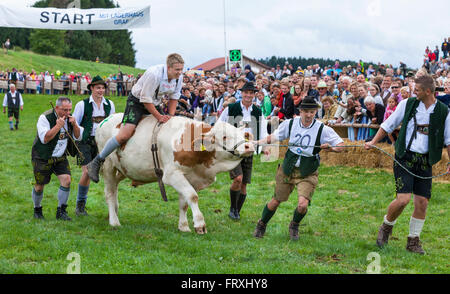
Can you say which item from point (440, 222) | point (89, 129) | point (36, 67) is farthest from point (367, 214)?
point (36, 67)

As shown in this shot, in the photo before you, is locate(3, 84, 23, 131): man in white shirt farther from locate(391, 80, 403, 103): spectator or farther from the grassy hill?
the grassy hill

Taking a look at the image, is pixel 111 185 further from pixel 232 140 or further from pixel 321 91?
pixel 321 91

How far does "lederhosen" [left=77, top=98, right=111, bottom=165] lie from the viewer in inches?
344

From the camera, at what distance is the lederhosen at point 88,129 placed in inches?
344

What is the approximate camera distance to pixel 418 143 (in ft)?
21.1

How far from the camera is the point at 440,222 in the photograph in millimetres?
8344

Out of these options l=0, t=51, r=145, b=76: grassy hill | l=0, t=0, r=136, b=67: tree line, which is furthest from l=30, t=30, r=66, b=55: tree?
l=0, t=51, r=145, b=76: grassy hill

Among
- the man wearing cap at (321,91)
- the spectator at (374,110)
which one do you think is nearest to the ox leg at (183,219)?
the spectator at (374,110)

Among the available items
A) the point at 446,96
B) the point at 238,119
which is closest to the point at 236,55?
the point at 446,96

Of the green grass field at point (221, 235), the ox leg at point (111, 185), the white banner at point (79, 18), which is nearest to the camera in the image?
the green grass field at point (221, 235)

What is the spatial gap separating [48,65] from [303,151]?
5800cm

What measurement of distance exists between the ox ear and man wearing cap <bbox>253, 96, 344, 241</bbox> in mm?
700

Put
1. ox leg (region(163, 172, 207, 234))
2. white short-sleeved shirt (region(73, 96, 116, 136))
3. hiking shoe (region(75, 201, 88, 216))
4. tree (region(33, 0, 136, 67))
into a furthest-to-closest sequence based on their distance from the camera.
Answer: tree (region(33, 0, 136, 67))
hiking shoe (region(75, 201, 88, 216))
white short-sleeved shirt (region(73, 96, 116, 136))
ox leg (region(163, 172, 207, 234))

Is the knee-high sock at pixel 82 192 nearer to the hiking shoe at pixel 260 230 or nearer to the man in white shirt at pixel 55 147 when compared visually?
the man in white shirt at pixel 55 147
